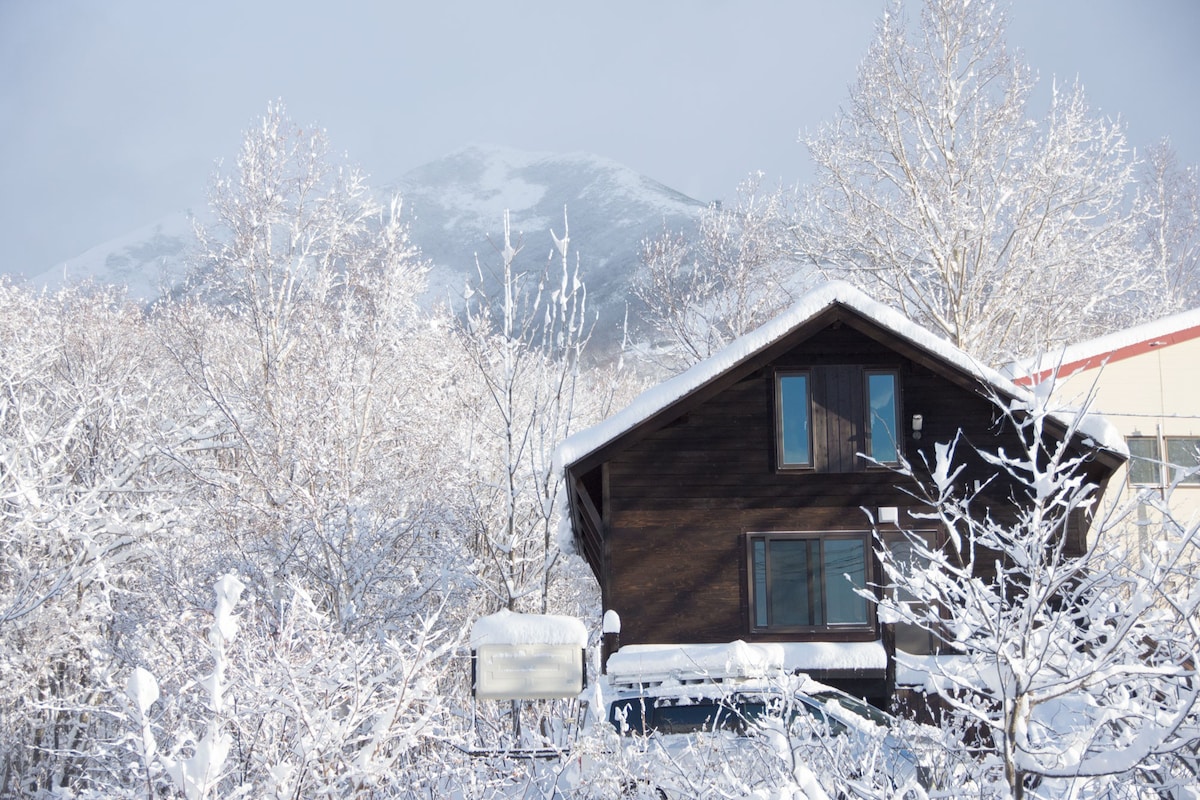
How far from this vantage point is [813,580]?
1416 cm

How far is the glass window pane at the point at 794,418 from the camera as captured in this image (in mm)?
14367

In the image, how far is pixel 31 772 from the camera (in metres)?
18.4

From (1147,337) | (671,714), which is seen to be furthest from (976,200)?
(671,714)

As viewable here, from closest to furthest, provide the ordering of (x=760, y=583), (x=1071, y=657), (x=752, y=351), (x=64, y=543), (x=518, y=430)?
(x=1071, y=657) < (x=752, y=351) < (x=760, y=583) < (x=64, y=543) < (x=518, y=430)

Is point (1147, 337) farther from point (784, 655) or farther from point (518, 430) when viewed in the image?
point (518, 430)

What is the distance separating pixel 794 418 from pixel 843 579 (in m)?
2.39

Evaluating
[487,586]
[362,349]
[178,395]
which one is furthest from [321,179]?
[487,586]

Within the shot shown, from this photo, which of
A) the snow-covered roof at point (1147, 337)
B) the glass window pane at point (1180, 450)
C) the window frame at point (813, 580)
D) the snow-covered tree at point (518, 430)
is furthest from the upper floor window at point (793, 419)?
the glass window pane at point (1180, 450)

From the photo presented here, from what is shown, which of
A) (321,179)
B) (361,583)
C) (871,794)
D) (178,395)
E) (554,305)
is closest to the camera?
(871,794)

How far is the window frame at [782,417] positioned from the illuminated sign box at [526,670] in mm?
7447

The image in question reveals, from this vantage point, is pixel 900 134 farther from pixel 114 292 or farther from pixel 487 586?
pixel 114 292

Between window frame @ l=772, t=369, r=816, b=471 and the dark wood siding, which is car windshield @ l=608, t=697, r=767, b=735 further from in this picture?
window frame @ l=772, t=369, r=816, b=471

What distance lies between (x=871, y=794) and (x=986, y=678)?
75 cm

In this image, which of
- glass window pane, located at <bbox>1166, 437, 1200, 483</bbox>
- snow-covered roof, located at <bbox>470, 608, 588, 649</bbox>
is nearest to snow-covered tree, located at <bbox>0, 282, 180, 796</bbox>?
snow-covered roof, located at <bbox>470, 608, 588, 649</bbox>
